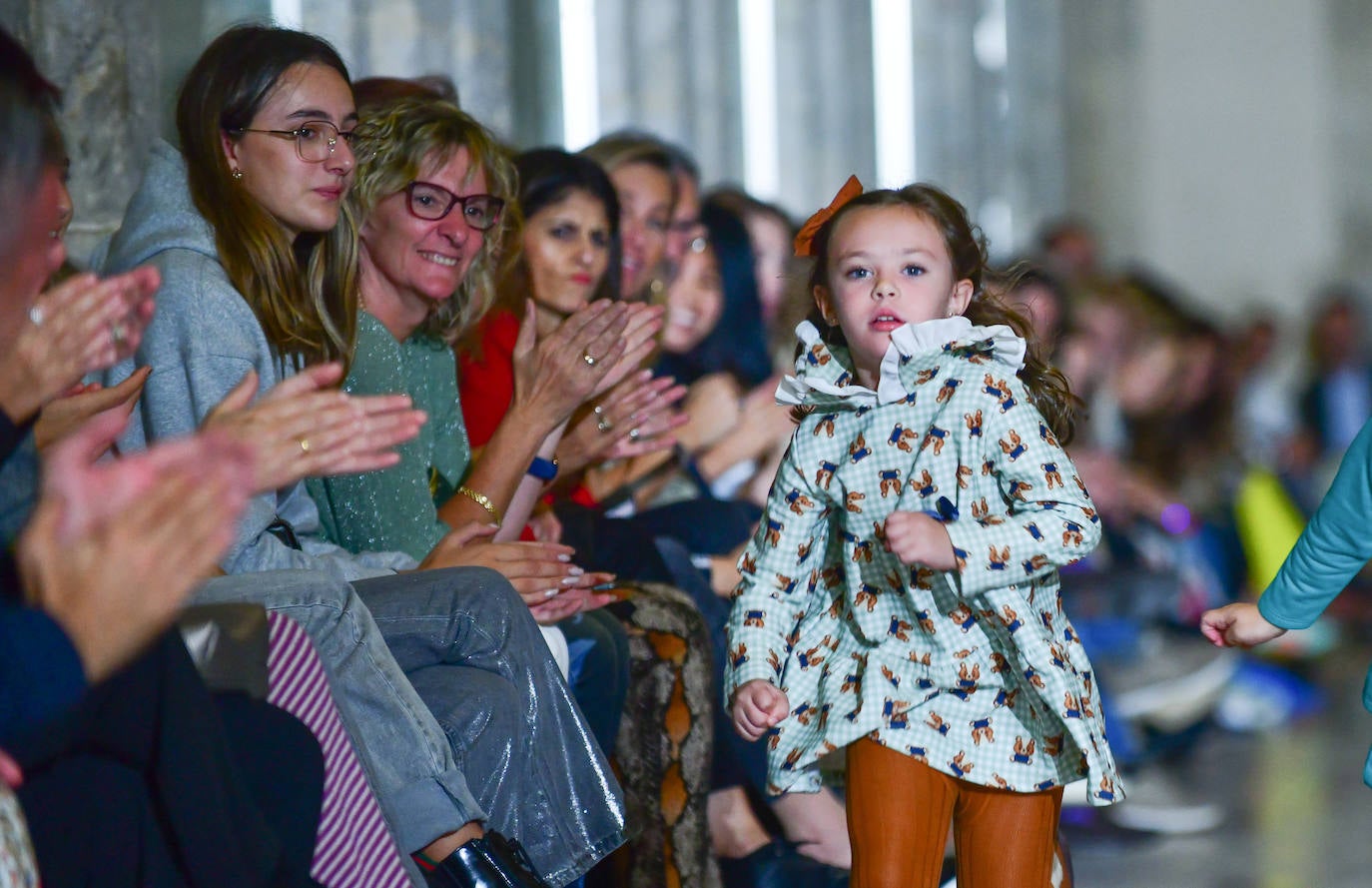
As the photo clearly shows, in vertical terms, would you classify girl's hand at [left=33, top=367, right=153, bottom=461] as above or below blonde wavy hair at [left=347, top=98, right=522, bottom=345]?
below

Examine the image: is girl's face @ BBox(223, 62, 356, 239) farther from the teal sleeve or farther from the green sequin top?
the teal sleeve

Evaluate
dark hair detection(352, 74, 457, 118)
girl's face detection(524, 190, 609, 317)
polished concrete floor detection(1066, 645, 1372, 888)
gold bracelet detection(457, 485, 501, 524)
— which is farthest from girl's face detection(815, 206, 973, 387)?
polished concrete floor detection(1066, 645, 1372, 888)

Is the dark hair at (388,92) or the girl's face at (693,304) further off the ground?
the dark hair at (388,92)

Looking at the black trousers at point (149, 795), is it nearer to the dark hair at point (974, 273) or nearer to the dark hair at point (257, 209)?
the dark hair at point (257, 209)

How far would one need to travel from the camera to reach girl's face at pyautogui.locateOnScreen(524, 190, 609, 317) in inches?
137

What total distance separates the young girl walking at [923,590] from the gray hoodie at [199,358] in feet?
2.19

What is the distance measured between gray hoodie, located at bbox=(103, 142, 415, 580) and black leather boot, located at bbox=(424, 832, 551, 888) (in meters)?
0.42

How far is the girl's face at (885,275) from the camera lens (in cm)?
233

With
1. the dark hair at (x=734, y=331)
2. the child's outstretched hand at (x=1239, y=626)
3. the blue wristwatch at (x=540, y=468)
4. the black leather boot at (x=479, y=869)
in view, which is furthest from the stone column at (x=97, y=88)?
the child's outstretched hand at (x=1239, y=626)

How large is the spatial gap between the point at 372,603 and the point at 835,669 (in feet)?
2.23

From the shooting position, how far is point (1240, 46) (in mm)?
10672

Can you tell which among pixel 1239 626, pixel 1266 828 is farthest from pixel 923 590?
pixel 1266 828

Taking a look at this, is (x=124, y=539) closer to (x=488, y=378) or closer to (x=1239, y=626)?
(x=1239, y=626)

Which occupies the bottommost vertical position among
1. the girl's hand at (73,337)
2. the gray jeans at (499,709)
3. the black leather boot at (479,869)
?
the black leather boot at (479,869)
